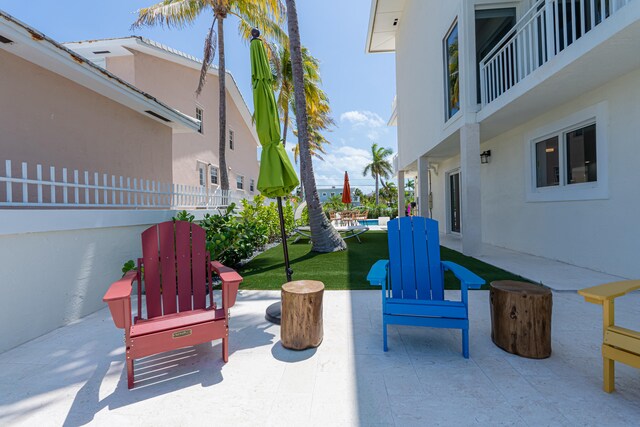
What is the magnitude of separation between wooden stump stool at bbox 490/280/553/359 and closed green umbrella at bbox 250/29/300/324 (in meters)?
2.29

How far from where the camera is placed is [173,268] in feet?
9.65

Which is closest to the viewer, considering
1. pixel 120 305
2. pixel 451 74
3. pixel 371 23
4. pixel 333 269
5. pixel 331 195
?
pixel 120 305

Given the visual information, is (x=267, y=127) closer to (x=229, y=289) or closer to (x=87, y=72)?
(x=229, y=289)

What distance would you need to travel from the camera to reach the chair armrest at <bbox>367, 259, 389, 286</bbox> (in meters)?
2.51

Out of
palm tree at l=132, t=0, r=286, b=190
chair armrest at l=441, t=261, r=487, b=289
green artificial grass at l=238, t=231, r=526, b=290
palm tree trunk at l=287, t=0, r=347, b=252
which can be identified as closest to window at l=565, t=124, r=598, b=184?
green artificial grass at l=238, t=231, r=526, b=290

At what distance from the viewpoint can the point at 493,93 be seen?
6414 mm

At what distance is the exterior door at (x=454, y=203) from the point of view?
1107 cm

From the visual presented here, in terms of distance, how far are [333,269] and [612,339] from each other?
4.23 m

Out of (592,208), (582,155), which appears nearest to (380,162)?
(582,155)

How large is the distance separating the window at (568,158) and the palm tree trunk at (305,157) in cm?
518

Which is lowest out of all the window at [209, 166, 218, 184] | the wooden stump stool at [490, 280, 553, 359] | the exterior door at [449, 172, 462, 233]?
the wooden stump stool at [490, 280, 553, 359]

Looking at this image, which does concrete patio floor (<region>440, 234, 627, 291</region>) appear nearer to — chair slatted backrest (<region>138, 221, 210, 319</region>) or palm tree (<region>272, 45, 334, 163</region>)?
chair slatted backrest (<region>138, 221, 210, 319</region>)

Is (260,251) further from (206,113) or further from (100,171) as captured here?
(206,113)

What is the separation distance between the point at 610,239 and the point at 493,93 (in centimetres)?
365
